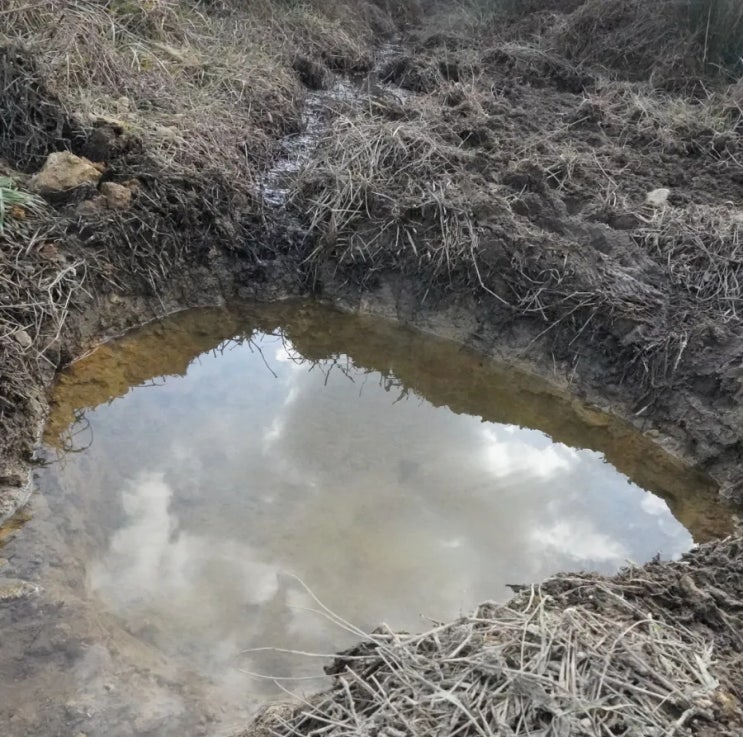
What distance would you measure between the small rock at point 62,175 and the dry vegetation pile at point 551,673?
3.27 metres

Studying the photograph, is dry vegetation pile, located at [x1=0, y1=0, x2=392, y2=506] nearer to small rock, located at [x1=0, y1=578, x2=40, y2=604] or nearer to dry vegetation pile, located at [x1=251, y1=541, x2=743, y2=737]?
small rock, located at [x1=0, y1=578, x2=40, y2=604]

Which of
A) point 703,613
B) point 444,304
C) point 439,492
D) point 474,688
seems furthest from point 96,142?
point 703,613

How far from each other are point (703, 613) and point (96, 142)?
4294 millimetres

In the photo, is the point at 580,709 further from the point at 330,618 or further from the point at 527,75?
the point at 527,75

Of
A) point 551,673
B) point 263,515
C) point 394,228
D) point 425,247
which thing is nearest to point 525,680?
point 551,673

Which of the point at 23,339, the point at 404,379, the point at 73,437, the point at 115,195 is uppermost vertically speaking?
the point at 115,195

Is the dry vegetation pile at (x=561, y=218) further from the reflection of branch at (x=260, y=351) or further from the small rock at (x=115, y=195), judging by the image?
the small rock at (x=115, y=195)

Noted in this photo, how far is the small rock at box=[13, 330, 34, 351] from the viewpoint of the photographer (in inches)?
140

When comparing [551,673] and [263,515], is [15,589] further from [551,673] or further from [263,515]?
[551,673]

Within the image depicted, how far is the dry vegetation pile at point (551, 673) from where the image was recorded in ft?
6.53

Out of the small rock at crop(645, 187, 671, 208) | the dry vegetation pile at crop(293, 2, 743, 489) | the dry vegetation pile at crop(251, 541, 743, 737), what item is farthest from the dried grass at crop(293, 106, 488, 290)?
the dry vegetation pile at crop(251, 541, 743, 737)

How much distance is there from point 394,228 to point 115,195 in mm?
1828

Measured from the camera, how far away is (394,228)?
4.69 meters

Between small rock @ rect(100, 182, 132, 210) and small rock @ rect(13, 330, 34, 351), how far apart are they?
3.48 feet
